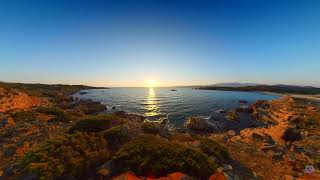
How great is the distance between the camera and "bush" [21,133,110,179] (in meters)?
6.98

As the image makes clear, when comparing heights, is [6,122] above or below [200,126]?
above

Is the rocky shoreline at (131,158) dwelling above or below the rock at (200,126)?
above

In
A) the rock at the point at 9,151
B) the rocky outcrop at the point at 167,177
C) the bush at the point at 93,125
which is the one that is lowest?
the rock at the point at 9,151

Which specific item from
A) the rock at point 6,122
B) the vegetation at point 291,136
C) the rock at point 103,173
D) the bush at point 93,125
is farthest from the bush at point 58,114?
the vegetation at point 291,136

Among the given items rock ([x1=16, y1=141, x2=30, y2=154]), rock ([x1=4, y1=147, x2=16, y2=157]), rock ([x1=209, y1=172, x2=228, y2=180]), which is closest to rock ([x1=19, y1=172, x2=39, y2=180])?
rock ([x1=4, y1=147, x2=16, y2=157])

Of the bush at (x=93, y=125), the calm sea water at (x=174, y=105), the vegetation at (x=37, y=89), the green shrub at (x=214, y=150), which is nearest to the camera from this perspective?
the green shrub at (x=214, y=150)

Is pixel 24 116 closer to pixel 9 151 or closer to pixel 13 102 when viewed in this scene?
pixel 9 151

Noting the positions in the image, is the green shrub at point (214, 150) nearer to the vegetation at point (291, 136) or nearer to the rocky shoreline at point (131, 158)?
the rocky shoreline at point (131, 158)

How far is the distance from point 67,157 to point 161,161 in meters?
3.99

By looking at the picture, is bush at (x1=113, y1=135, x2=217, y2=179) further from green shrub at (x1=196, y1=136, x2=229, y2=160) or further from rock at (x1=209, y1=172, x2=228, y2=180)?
green shrub at (x1=196, y1=136, x2=229, y2=160)

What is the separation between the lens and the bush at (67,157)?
6.98 meters

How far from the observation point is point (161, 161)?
24.3ft

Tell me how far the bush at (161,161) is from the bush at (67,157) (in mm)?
1161

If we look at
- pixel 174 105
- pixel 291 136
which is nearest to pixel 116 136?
pixel 291 136
